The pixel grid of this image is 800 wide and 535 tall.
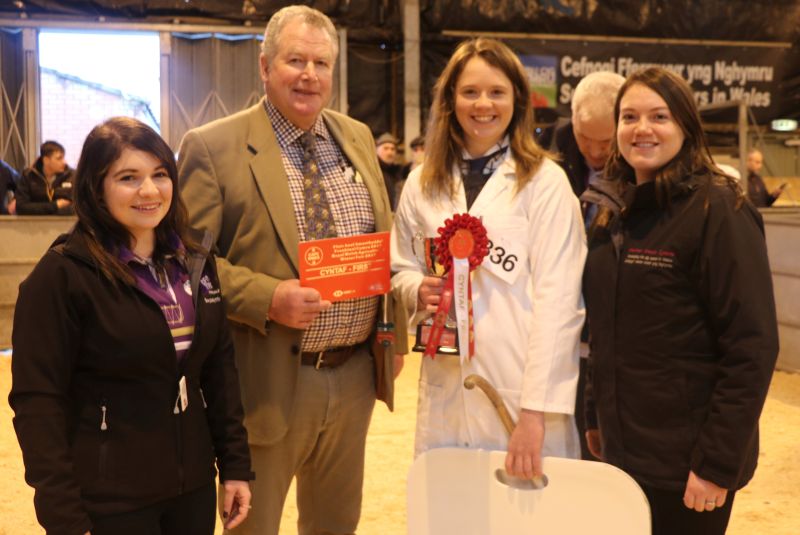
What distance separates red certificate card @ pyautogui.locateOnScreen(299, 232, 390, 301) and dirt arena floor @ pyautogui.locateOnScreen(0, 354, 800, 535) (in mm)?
1464

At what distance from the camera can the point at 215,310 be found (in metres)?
1.87

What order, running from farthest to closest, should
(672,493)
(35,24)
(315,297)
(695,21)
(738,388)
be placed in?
(695,21) → (35,24) → (315,297) → (672,493) → (738,388)

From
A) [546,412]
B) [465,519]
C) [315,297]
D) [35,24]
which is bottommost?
[465,519]

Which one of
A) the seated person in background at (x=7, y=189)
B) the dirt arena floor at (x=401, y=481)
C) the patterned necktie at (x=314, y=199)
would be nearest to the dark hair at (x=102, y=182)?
the patterned necktie at (x=314, y=199)

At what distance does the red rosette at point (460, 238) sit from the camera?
1.88 meters

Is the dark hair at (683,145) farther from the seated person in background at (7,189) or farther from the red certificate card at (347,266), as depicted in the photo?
the seated person in background at (7,189)

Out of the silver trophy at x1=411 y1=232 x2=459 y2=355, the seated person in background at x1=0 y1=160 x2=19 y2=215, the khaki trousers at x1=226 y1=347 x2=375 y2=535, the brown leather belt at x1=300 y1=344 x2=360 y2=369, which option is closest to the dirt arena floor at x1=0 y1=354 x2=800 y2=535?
the khaki trousers at x1=226 y1=347 x2=375 y2=535

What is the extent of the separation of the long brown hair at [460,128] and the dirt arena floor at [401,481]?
69.0 inches

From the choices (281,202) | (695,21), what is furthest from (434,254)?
(695,21)

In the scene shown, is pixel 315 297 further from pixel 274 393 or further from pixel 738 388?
pixel 738 388

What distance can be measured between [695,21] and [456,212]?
8.78m

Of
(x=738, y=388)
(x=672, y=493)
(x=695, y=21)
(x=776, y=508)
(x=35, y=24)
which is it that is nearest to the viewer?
(x=738, y=388)

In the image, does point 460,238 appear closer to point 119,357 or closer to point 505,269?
point 505,269

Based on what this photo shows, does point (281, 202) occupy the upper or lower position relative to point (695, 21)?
lower
